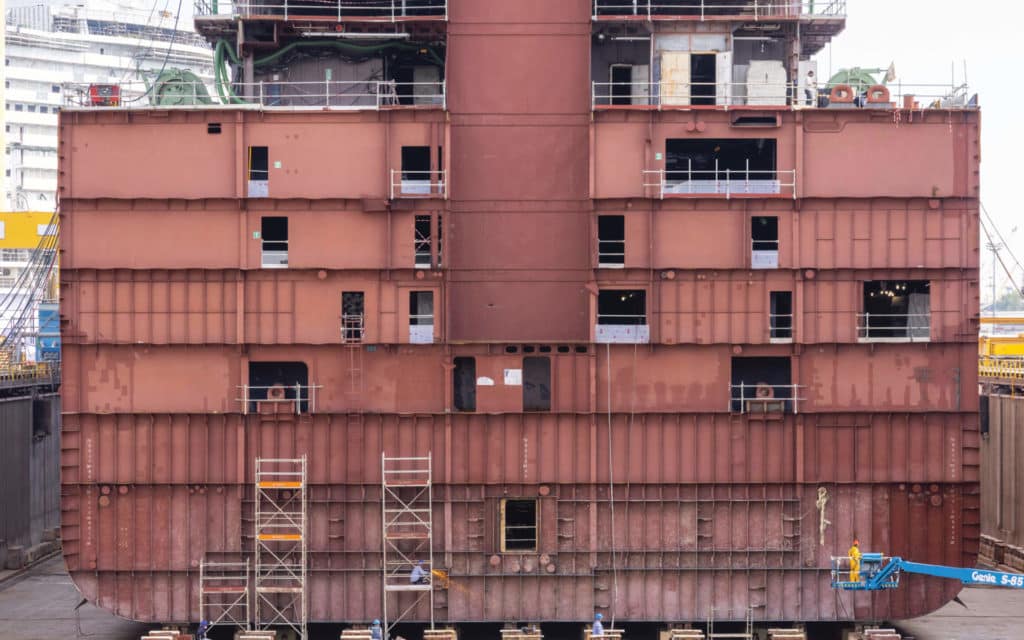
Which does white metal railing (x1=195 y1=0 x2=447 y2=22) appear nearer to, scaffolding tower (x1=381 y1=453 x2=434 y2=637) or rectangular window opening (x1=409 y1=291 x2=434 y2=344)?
rectangular window opening (x1=409 y1=291 x2=434 y2=344)

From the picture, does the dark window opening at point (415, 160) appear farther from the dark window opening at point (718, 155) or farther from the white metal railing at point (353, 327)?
the dark window opening at point (718, 155)

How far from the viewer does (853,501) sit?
34219 mm

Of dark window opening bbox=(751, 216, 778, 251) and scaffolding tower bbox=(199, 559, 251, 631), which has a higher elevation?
dark window opening bbox=(751, 216, 778, 251)

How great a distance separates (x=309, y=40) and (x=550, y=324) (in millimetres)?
12698

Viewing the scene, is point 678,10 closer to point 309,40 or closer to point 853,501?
point 309,40

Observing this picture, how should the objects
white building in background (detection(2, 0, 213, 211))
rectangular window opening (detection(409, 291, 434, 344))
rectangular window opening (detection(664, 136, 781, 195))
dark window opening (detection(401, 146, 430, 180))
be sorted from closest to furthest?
rectangular window opening (detection(409, 291, 434, 344)) < dark window opening (detection(401, 146, 430, 180)) < rectangular window opening (detection(664, 136, 781, 195)) < white building in background (detection(2, 0, 213, 211))

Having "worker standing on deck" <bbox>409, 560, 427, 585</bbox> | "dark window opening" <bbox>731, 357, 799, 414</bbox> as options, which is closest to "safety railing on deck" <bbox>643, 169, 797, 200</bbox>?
"dark window opening" <bbox>731, 357, 799, 414</bbox>

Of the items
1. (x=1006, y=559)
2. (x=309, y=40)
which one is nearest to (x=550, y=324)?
(x=309, y=40)

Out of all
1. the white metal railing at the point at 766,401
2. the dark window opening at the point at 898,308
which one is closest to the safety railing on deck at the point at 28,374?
the white metal railing at the point at 766,401

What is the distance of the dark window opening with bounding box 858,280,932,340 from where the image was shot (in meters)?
35.3

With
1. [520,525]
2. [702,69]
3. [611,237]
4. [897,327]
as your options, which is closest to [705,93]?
[702,69]

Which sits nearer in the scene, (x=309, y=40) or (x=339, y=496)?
(x=339, y=496)

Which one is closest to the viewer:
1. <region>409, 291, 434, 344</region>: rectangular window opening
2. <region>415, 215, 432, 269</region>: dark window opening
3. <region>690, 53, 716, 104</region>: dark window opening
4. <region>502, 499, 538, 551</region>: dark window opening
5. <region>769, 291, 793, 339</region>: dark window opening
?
<region>502, 499, 538, 551</region>: dark window opening

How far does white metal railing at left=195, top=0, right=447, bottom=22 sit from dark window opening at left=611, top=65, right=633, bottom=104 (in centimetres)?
623
